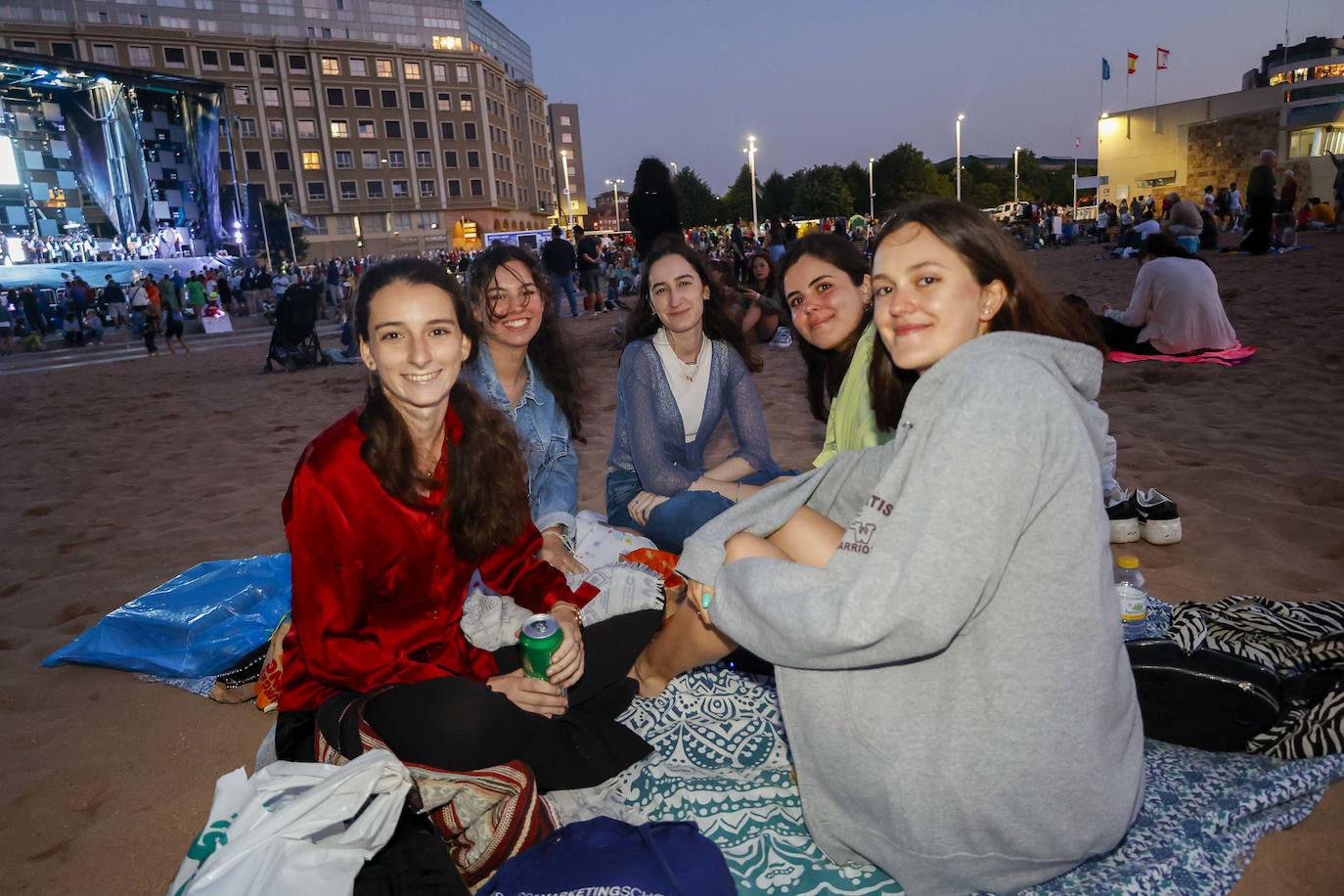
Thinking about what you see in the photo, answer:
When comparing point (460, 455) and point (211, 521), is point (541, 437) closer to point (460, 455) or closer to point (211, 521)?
point (460, 455)

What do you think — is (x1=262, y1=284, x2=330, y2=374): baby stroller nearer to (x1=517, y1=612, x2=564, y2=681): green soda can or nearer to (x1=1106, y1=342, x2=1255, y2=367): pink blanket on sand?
(x1=1106, y1=342, x2=1255, y2=367): pink blanket on sand

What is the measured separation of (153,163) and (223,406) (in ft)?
84.8

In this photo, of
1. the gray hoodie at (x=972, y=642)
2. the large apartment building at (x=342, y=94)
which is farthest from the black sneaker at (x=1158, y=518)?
the large apartment building at (x=342, y=94)

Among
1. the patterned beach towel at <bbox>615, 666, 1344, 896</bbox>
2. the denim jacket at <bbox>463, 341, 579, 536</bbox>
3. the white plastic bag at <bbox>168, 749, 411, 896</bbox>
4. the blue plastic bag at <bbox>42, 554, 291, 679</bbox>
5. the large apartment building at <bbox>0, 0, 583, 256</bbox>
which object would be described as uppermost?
the large apartment building at <bbox>0, 0, 583, 256</bbox>

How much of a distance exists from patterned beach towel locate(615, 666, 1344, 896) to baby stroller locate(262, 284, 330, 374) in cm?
1122

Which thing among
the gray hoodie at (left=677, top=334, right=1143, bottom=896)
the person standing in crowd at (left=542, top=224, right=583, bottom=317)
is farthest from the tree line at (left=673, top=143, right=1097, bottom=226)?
the gray hoodie at (left=677, top=334, right=1143, bottom=896)

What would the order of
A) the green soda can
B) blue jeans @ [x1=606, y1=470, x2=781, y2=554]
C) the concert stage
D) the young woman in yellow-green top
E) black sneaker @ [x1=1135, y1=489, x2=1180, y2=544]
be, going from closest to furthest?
the green soda can
the young woman in yellow-green top
blue jeans @ [x1=606, y1=470, x2=781, y2=554]
black sneaker @ [x1=1135, y1=489, x2=1180, y2=544]
the concert stage

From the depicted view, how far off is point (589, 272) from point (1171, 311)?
40.8ft

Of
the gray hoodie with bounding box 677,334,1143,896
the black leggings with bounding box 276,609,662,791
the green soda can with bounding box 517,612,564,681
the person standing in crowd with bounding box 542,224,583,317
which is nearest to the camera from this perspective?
the gray hoodie with bounding box 677,334,1143,896

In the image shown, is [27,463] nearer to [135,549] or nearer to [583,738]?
[135,549]

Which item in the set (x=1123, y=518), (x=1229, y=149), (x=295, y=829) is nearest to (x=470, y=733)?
(x=295, y=829)

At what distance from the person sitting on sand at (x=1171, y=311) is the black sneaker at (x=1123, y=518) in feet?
12.1

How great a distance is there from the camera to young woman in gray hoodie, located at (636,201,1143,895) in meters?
1.37

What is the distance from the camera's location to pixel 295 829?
1.61 meters
